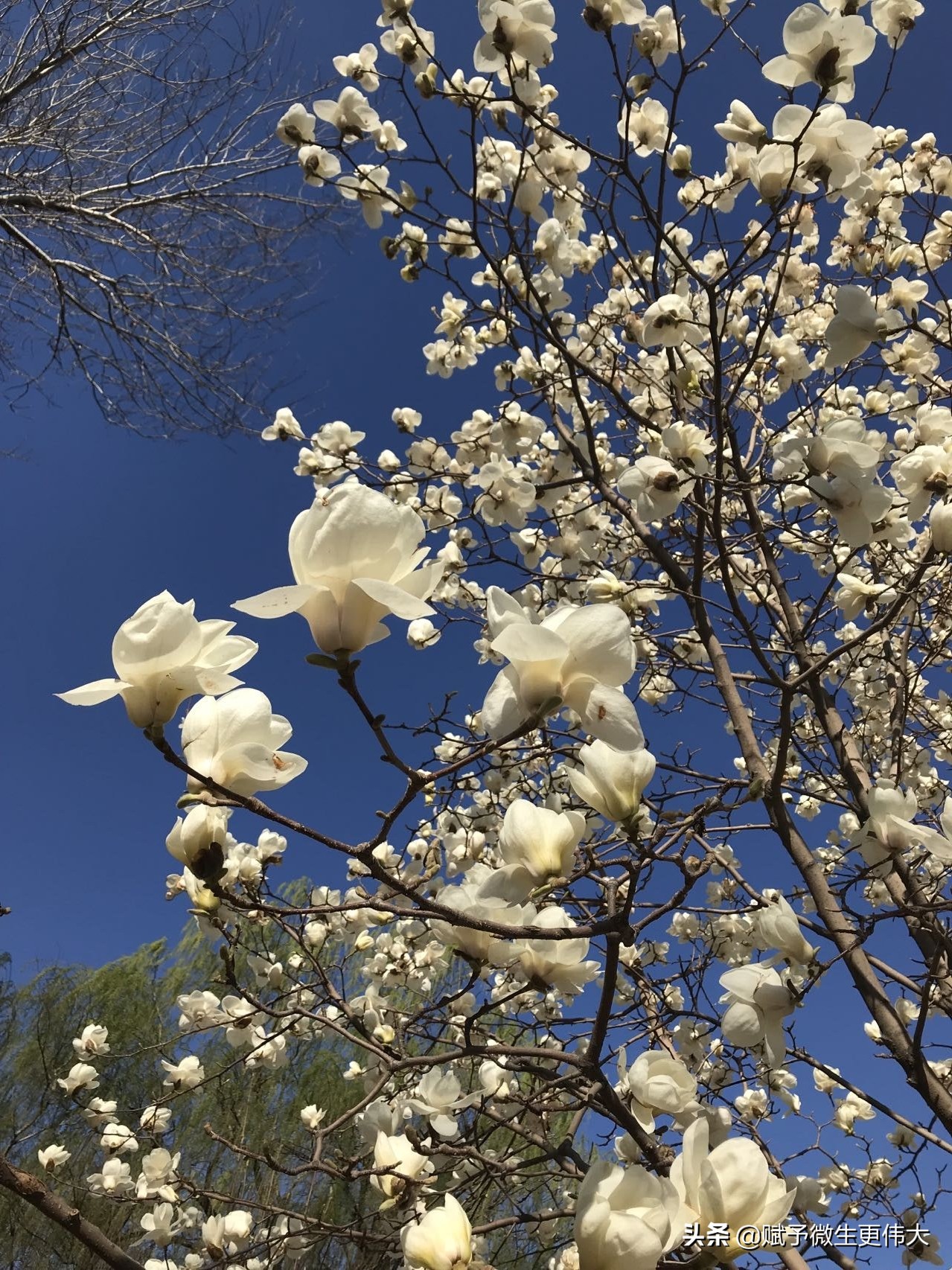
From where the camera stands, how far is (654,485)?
134 cm

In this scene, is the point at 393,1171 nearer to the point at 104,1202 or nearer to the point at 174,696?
the point at 174,696

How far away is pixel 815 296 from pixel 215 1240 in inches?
141

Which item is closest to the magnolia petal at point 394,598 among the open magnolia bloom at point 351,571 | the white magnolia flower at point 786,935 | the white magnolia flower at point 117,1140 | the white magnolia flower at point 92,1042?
the open magnolia bloom at point 351,571

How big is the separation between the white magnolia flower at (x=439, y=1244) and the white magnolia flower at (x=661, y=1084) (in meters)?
0.27

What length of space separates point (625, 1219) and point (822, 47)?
155 cm

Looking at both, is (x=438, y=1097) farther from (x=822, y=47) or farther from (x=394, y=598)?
(x=822, y=47)

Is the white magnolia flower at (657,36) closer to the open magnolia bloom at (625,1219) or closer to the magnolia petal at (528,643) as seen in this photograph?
the magnolia petal at (528,643)

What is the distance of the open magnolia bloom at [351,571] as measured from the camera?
22.4 inches

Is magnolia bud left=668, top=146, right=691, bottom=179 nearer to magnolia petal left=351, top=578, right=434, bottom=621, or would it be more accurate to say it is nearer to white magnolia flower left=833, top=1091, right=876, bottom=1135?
magnolia petal left=351, top=578, right=434, bottom=621

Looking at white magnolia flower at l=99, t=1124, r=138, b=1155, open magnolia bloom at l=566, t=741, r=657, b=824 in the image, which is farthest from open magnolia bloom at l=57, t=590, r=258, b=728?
white magnolia flower at l=99, t=1124, r=138, b=1155

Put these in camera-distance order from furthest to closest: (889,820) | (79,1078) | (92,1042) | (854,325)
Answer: (92,1042) → (79,1078) → (854,325) → (889,820)

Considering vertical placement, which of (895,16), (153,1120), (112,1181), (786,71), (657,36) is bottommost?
(112,1181)

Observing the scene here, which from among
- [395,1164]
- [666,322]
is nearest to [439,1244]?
[395,1164]

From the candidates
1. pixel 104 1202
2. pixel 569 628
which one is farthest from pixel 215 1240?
pixel 104 1202
